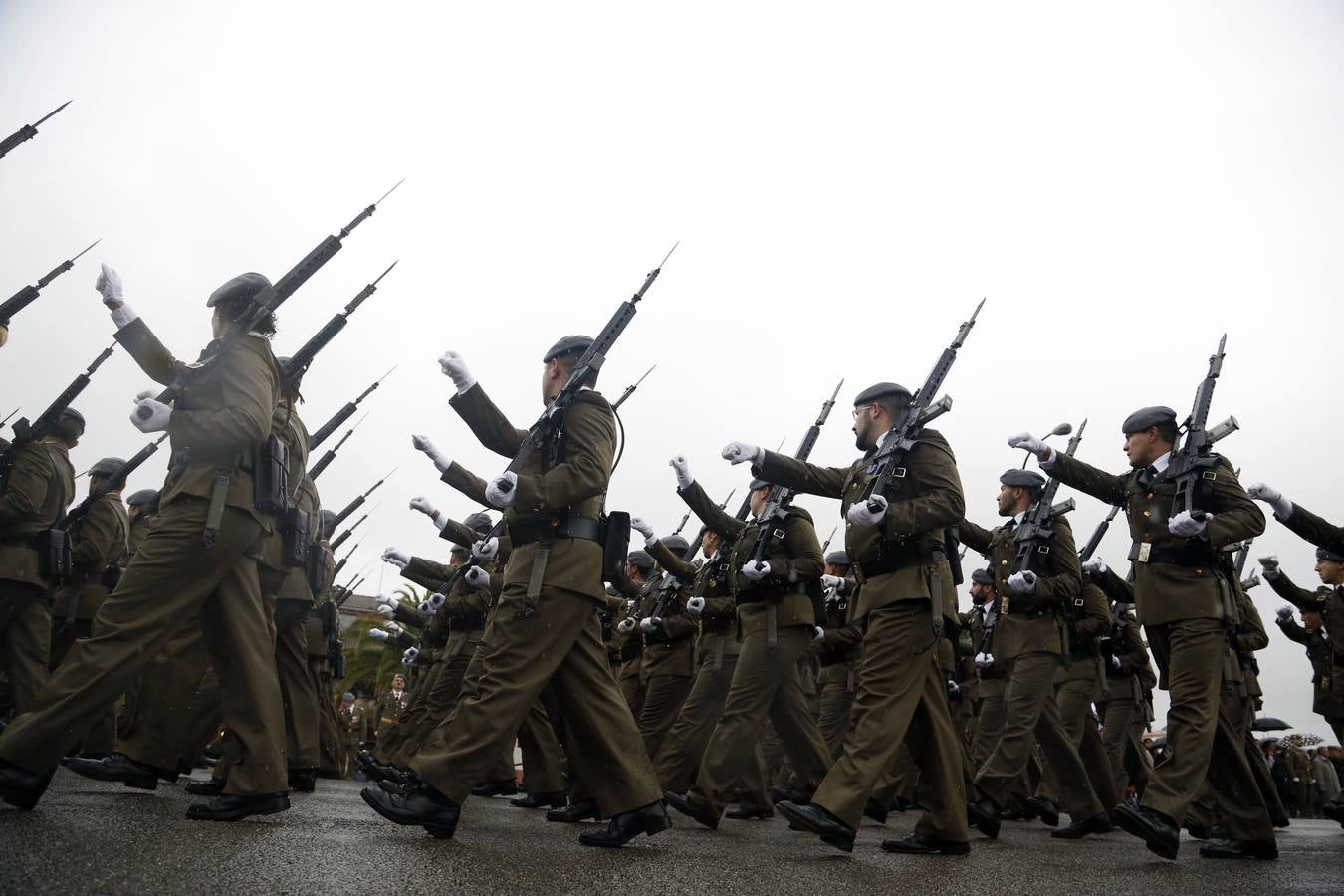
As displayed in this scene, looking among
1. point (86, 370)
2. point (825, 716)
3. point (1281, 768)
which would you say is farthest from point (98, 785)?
point (1281, 768)

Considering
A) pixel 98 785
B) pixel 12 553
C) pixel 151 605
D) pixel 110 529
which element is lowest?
pixel 98 785

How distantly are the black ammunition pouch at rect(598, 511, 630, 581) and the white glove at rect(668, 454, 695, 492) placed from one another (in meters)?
2.27

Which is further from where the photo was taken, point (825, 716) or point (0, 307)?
point (825, 716)

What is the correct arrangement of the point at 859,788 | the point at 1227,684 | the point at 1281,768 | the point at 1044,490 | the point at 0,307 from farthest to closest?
the point at 1281,768, the point at 1044,490, the point at 0,307, the point at 1227,684, the point at 859,788

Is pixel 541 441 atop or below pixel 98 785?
atop

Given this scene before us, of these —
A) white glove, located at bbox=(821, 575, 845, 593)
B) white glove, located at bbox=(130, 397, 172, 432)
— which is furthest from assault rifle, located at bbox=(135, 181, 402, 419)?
white glove, located at bbox=(821, 575, 845, 593)

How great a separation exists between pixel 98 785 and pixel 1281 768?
2117 cm

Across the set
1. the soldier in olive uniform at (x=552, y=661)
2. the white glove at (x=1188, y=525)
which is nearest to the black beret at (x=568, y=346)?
the soldier in olive uniform at (x=552, y=661)

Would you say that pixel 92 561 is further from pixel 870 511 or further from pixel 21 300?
pixel 870 511

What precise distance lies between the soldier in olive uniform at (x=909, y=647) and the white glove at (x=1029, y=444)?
1.06 meters

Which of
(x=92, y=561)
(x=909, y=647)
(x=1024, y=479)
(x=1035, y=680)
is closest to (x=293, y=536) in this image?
(x=909, y=647)

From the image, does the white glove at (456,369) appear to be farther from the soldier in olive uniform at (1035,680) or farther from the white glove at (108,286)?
the soldier in olive uniform at (1035,680)

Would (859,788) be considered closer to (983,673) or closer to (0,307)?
(983,673)

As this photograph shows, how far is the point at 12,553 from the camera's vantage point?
7.15 meters
